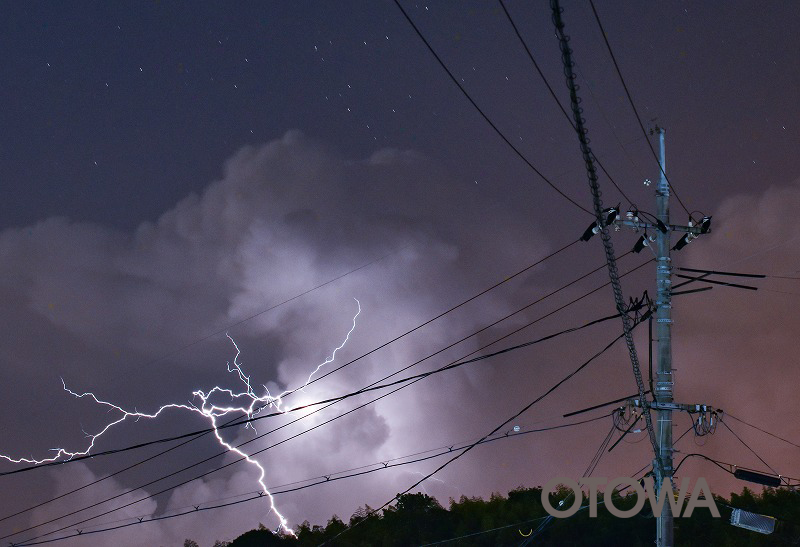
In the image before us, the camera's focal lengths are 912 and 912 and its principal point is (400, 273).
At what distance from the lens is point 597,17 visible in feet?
27.1

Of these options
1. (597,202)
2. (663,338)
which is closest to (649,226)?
(663,338)

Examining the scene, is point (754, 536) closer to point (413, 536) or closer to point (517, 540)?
point (517, 540)

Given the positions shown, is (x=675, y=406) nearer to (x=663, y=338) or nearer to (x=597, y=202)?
(x=663, y=338)

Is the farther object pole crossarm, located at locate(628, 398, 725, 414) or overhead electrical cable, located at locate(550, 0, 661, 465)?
pole crossarm, located at locate(628, 398, 725, 414)

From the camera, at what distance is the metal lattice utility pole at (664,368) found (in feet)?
53.5

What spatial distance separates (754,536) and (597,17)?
2898 cm

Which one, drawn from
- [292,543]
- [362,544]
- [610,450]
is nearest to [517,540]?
[362,544]

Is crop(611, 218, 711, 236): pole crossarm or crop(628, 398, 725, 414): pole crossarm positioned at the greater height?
crop(611, 218, 711, 236): pole crossarm

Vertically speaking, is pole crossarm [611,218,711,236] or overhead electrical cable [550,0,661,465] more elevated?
pole crossarm [611,218,711,236]

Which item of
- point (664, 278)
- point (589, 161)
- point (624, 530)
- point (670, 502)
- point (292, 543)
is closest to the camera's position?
point (589, 161)

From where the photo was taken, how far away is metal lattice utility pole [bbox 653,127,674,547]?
16.3 meters

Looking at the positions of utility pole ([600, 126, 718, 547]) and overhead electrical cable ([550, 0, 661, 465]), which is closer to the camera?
overhead electrical cable ([550, 0, 661, 465])

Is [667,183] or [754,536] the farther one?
[754,536]

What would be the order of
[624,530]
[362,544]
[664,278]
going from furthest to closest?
[362,544], [624,530], [664,278]
